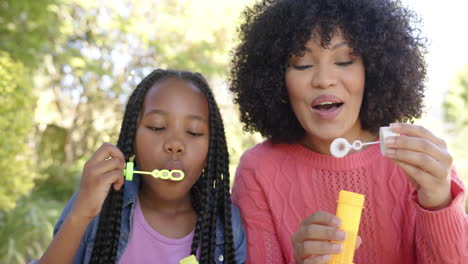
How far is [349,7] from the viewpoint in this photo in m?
1.96

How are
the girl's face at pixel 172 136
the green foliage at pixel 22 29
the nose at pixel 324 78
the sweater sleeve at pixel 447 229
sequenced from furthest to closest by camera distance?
the green foliage at pixel 22 29 < the girl's face at pixel 172 136 < the nose at pixel 324 78 < the sweater sleeve at pixel 447 229

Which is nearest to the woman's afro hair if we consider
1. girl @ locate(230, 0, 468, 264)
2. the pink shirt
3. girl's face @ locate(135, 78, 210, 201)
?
girl @ locate(230, 0, 468, 264)

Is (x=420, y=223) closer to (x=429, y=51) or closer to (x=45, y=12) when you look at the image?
(x=429, y=51)

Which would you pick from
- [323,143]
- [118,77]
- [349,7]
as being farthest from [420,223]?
[118,77]

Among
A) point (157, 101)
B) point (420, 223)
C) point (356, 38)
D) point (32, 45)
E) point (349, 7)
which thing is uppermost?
point (32, 45)

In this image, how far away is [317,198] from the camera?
6.70 ft

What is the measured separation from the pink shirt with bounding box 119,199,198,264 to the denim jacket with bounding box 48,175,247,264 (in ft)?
0.11

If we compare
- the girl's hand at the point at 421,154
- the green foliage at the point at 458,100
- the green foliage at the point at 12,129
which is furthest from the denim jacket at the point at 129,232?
the green foliage at the point at 458,100

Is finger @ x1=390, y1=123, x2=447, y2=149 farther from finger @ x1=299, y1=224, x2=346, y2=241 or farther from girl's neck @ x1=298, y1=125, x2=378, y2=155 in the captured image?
girl's neck @ x1=298, y1=125, x2=378, y2=155

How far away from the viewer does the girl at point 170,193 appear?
1.93 m

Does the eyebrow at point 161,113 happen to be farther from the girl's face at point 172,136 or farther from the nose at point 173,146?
the nose at point 173,146

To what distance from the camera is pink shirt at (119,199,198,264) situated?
1.98 m

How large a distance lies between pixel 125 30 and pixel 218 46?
1.61m

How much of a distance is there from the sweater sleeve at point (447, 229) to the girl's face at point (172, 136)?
92cm
